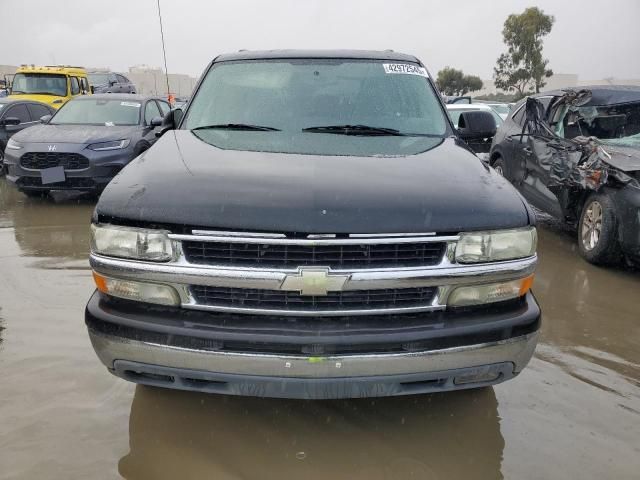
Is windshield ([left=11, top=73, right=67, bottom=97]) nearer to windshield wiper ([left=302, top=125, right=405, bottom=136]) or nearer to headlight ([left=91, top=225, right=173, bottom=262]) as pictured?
windshield wiper ([left=302, top=125, right=405, bottom=136])

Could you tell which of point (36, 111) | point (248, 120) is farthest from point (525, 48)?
point (248, 120)

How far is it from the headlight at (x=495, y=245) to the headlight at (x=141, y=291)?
1.22m

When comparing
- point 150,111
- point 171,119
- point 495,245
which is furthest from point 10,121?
point 495,245

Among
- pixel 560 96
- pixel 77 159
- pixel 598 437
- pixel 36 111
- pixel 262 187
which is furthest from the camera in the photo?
pixel 36 111

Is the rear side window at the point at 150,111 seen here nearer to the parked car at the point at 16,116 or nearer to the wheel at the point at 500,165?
the parked car at the point at 16,116

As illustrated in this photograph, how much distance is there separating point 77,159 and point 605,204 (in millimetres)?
6794

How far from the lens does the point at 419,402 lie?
290 centimetres

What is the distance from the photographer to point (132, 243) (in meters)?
2.29

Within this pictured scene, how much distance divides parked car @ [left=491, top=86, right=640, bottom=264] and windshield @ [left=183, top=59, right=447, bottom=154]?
7.93ft

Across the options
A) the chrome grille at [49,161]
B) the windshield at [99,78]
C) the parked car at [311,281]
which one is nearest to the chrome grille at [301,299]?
the parked car at [311,281]

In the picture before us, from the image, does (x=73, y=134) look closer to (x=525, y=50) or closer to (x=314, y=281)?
(x=314, y=281)

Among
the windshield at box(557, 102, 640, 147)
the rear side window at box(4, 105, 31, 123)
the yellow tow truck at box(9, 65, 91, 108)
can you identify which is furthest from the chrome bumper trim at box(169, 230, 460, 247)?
the yellow tow truck at box(9, 65, 91, 108)

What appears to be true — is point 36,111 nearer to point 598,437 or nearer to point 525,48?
point 598,437

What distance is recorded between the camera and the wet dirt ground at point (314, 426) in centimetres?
243
